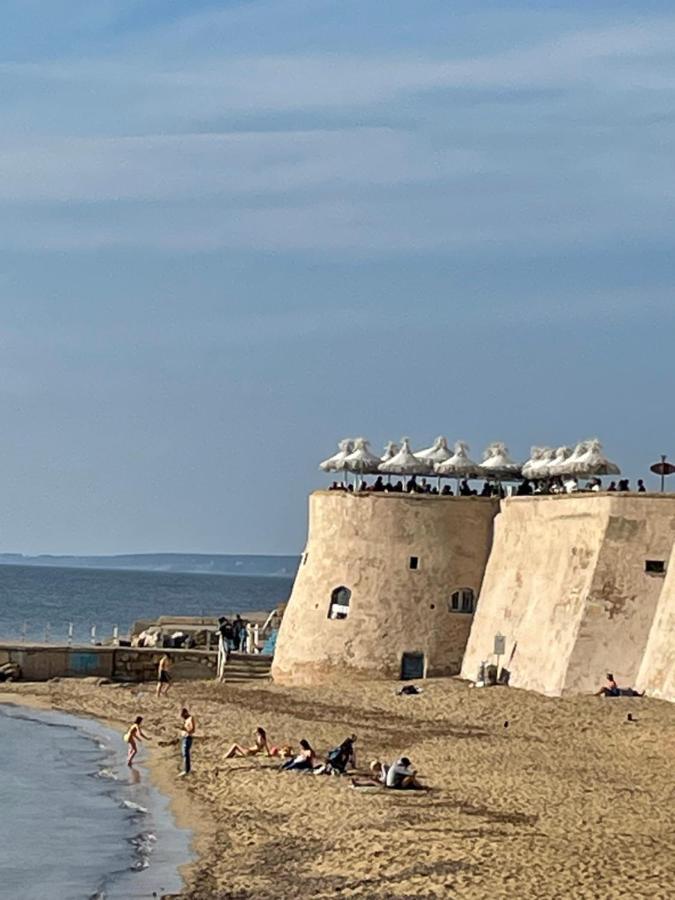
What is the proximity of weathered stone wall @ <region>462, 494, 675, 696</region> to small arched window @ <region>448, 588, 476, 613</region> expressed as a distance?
8.41 ft

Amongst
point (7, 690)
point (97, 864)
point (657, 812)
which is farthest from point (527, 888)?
point (7, 690)

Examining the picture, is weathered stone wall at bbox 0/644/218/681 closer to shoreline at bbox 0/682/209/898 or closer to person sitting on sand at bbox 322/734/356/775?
shoreline at bbox 0/682/209/898

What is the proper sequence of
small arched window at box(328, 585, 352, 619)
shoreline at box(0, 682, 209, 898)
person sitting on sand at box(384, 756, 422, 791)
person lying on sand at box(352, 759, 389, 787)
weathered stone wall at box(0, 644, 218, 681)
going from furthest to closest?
weathered stone wall at box(0, 644, 218, 681) < small arched window at box(328, 585, 352, 619) < person lying on sand at box(352, 759, 389, 787) < person sitting on sand at box(384, 756, 422, 791) < shoreline at box(0, 682, 209, 898)

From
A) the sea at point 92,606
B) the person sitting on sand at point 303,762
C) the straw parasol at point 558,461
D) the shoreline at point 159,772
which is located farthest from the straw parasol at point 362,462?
the sea at point 92,606

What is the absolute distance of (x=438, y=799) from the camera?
27.6 meters

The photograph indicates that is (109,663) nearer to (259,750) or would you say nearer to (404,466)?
(404,466)

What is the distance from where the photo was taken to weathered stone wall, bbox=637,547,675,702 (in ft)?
115

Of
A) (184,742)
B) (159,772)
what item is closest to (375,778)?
(184,742)

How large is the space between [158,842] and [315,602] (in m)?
18.7

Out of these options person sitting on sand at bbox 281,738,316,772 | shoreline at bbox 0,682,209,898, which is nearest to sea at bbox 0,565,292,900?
shoreline at bbox 0,682,209,898

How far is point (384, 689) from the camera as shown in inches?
1644

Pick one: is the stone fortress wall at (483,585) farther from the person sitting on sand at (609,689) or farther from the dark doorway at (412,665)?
the person sitting on sand at (609,689)

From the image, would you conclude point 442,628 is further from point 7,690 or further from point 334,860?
point 334,860

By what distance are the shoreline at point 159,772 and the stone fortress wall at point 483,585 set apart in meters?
5.66
